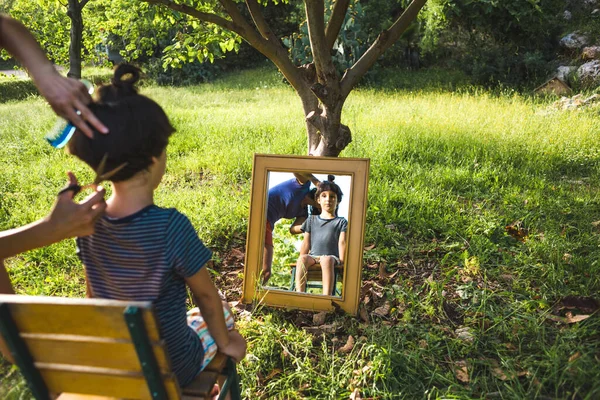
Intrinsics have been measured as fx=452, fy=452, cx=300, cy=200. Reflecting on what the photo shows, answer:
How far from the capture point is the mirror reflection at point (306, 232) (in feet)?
9.75

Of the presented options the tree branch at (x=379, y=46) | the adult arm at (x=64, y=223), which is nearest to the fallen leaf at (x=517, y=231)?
the tree branch at (x=379, y=46)

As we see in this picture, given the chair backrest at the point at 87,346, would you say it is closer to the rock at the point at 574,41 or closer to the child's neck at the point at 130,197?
the child's neck at the point at 130,197

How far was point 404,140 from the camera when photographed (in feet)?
19.6

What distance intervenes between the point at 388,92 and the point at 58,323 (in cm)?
1109

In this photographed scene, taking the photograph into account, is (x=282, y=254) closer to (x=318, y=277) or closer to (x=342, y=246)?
(x=318, y=277)

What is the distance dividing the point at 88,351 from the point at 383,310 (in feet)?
6.89

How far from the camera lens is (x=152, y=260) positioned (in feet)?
5.23

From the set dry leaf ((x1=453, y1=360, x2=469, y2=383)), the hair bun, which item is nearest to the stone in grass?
dry leaf ((x1=453, y1=360, x2=469, y2=383))

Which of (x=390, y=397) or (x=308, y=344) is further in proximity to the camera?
(x=308, y=344)

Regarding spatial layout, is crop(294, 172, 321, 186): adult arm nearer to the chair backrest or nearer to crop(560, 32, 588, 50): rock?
the chair backrest

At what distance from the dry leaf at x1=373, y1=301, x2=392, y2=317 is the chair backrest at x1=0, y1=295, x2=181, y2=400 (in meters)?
1.84

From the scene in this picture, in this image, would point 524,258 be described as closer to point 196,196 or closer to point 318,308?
point 318,308

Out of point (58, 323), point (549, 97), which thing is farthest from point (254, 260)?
point (549, 97)

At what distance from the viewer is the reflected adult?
3.04 metres
